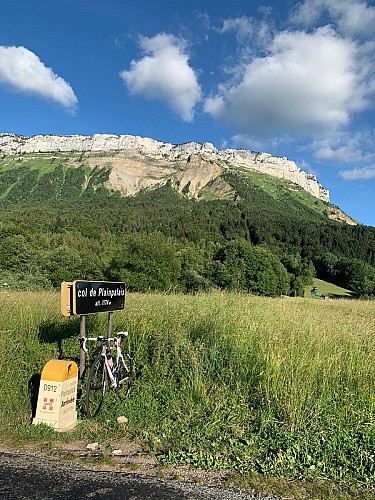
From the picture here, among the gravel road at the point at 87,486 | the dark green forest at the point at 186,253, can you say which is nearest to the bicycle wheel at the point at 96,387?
the gravel road at the point at 87,486

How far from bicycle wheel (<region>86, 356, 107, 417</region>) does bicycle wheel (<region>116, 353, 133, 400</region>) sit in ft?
0.98

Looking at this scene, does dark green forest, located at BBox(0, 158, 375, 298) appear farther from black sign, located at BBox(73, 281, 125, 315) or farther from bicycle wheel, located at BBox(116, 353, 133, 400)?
bicycle wheel, located at BBox(116, 353, 133, 400)

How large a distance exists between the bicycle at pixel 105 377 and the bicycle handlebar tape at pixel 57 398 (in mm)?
→ 265

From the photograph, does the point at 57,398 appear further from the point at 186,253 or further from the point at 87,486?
the point at 186,253

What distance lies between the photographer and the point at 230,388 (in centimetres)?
566

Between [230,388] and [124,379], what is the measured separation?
1.76m

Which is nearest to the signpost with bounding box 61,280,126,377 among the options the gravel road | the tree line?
the gravel road

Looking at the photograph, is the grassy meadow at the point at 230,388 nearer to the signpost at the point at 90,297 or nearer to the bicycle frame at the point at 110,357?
the bicycle frame at the point at 110,357

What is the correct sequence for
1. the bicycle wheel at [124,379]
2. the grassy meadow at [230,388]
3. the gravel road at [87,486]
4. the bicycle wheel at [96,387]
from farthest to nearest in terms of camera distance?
the bicycle wheel at [124,379], the bicycle wheel at [96,387], the grassy meadow at [230,388], the gravel road at [87,486]

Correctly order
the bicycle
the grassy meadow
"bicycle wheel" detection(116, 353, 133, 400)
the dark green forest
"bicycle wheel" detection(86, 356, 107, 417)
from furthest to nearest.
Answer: the dark green forest → "bicycle wheel" detection(116, 353, 133, 400) → the bicycle → "bicycle wheel" detection(86, 356, 107, 417) → the grassy meadow

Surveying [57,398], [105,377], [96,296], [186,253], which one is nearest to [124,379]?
[105,377]

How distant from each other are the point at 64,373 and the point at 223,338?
2.90 m

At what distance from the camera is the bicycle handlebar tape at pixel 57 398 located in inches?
197

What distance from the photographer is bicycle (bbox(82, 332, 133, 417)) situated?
5602mm
